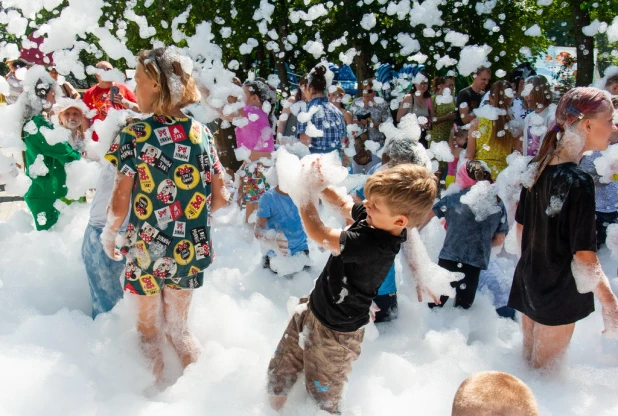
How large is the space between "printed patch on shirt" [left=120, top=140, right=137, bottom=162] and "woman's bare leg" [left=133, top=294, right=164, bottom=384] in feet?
2.33

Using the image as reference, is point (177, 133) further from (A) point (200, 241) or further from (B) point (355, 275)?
(B) point (355, 275)

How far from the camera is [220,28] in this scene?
8.12 metres

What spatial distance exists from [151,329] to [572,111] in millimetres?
2292

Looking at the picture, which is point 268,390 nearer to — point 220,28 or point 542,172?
point 542,172

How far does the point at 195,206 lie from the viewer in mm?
2717

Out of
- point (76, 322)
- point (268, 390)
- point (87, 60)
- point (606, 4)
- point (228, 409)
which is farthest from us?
point (87, 60)

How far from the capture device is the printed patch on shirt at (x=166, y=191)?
2.60 metres

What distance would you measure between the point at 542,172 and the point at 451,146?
12.4ft

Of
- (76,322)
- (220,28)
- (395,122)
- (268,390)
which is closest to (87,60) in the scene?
(220,28)

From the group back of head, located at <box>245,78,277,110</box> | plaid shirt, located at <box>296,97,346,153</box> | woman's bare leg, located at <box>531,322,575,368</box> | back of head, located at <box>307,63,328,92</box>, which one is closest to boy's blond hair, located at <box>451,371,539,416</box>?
woman's bare leg, located at <box>531,322,575,368</box>

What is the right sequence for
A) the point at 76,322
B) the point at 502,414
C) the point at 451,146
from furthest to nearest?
the point at 451,146
the point at 76,322
the point at 502,414

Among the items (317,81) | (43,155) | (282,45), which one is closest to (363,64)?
(282,45)

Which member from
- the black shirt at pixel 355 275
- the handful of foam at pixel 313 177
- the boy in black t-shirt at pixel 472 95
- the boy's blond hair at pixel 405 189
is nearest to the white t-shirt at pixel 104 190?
the handful of foam at pixel 313 177

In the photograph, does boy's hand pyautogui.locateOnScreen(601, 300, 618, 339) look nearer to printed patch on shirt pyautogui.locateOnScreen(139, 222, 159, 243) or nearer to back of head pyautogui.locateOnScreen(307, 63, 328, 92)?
printed patch on shirt pyautogui.locateOnScreen(139, 222, 159, 243)
